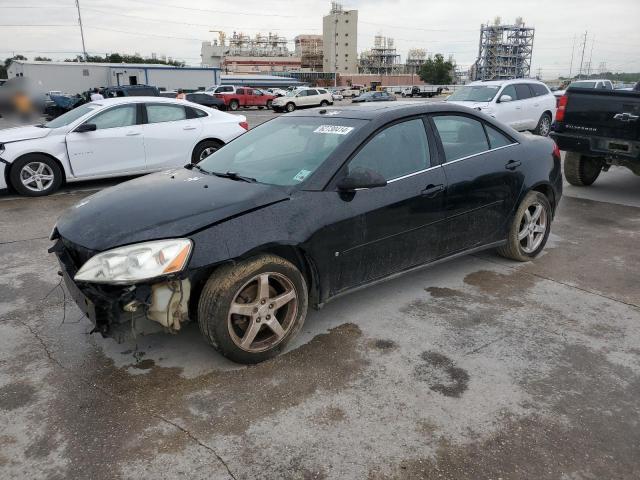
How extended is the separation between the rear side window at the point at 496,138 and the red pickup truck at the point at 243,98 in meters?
33.4

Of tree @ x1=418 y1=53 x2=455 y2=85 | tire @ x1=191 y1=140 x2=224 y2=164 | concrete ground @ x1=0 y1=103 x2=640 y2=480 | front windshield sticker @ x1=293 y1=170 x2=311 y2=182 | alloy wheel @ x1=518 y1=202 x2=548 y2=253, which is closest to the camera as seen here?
concrete ground @ x1=0 y1=103 x2=640 y2=480

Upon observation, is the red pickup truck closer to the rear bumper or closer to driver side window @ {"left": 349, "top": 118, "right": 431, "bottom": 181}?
the rear bumper

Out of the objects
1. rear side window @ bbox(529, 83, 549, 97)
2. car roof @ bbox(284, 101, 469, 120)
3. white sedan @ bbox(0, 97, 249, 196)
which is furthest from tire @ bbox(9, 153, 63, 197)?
rear side window @ bbox(529, 83, 549, 97)

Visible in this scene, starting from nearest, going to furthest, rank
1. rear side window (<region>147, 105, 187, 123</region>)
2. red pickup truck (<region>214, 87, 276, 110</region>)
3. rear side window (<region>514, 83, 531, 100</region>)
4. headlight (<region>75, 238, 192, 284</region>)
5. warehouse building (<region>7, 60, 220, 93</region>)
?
1. headlight (<region>75, 238, 192, 284</region>)
2. rear side window (<region>147, 105, 187, 123</region>)
3. rear side window (<region>514, 83, 531, 100</region>)
4. red pickup truck (<region>214, 87, 276, 110</region>)
5. warehouse building (<region>7, 60, 220, 93</region>)

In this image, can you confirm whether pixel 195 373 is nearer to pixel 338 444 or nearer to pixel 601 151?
pixel 338 444

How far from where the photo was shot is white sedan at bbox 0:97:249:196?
7926mm

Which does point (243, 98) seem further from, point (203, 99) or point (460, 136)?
point (460, 136)

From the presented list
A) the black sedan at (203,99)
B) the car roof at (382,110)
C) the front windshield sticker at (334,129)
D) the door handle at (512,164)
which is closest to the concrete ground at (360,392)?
the door handle at (512,164)

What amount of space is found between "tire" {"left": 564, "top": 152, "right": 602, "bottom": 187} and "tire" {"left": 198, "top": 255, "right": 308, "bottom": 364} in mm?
6954

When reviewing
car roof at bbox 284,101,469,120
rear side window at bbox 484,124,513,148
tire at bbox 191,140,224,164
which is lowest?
tire at bbox 191,140,224,164

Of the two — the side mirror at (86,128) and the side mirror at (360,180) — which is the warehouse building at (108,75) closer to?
the side mirror at (86,128)

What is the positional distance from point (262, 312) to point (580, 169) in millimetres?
7345

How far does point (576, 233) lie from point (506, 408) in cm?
407

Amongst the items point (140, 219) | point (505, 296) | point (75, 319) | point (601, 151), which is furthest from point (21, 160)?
point (601, 151)
